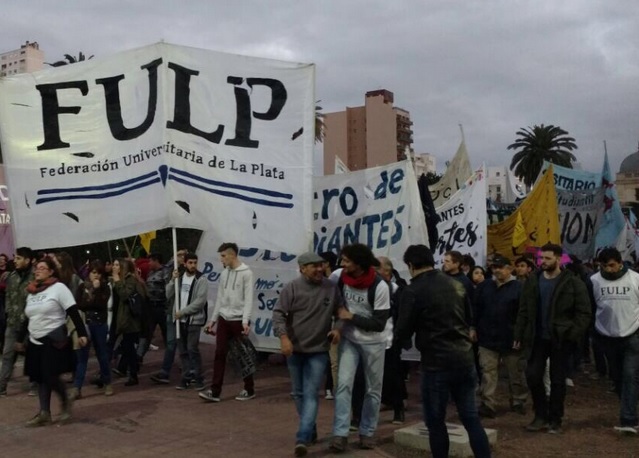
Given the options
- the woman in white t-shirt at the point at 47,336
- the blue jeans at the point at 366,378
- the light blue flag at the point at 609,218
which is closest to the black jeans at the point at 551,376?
the blue jeans at the point at 366,378

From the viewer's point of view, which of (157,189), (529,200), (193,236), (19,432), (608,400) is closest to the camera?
(19,432)

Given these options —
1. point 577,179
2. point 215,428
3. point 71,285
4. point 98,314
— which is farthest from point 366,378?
point 577,179

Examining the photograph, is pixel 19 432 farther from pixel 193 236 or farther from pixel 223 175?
pixel 193 236

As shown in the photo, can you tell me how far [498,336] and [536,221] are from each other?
623cm

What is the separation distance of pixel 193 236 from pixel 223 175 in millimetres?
25209

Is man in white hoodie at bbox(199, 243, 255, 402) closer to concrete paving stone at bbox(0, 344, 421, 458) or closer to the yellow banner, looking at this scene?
concrete paving stone at bbox(0, 344, 421, 458)

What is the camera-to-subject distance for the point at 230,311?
8344 mm

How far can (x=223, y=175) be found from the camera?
8.38 metres

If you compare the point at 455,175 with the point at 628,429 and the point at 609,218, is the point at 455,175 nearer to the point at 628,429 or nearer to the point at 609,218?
the point at 609,218

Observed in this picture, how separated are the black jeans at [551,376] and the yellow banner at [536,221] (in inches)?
256

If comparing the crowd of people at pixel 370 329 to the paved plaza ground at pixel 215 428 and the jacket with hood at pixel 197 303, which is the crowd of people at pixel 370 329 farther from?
the paved plaza ground at pixel 215 428

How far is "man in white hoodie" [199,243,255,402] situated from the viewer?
828cm

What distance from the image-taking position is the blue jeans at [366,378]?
6.18 meters

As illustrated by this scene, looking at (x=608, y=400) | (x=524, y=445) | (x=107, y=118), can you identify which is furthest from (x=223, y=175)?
(x=608, y=400)
